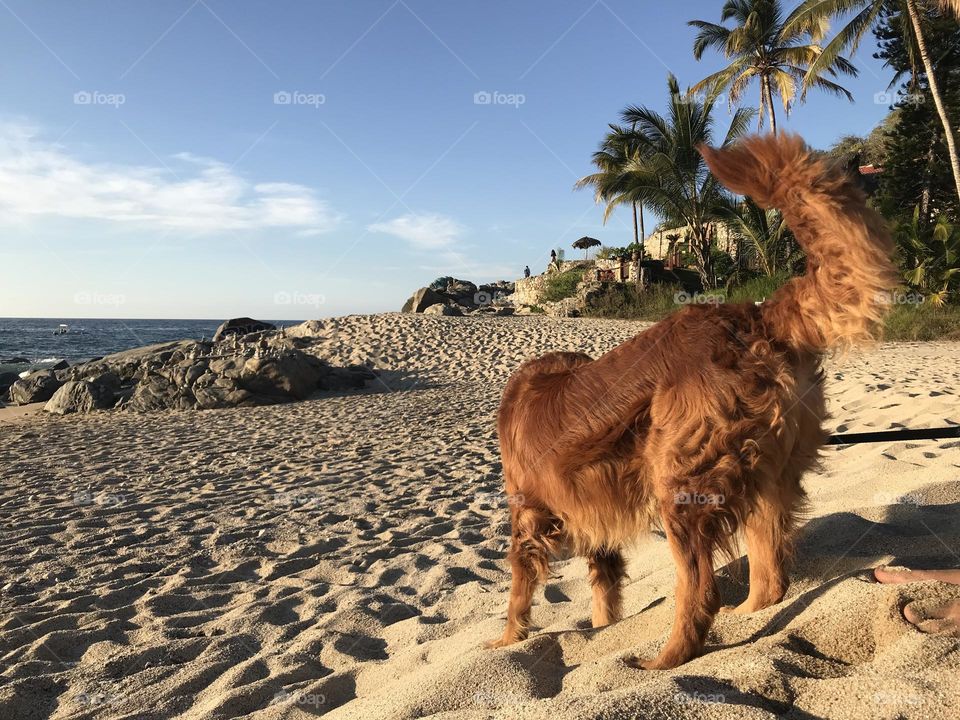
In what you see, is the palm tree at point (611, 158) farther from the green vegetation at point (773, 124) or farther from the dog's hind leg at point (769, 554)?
the dog's hind leg at point (769, 554)

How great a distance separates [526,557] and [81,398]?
615 inches

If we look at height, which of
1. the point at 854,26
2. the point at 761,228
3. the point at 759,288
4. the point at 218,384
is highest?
the point at 854,26

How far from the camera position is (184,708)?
2.64 m

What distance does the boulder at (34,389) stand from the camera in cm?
1731

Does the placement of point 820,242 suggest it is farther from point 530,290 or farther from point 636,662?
point 530,290

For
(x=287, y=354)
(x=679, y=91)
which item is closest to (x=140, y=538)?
(x=287, y=354)

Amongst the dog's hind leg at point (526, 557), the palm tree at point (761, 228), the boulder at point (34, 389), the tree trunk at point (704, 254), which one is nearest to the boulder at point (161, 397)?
the boulder at point (34, 389)

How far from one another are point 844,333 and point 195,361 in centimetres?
1661

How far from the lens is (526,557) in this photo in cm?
259

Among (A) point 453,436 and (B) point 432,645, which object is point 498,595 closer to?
(B) point 432,645

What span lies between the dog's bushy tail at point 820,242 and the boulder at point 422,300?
3128 centimetres

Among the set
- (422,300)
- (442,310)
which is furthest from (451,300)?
(442,310)

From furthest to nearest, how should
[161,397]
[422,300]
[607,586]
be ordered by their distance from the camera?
1. [422,300]
2. [161,397]
3. [607,586]

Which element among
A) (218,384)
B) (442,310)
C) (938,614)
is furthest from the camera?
(442,310)
